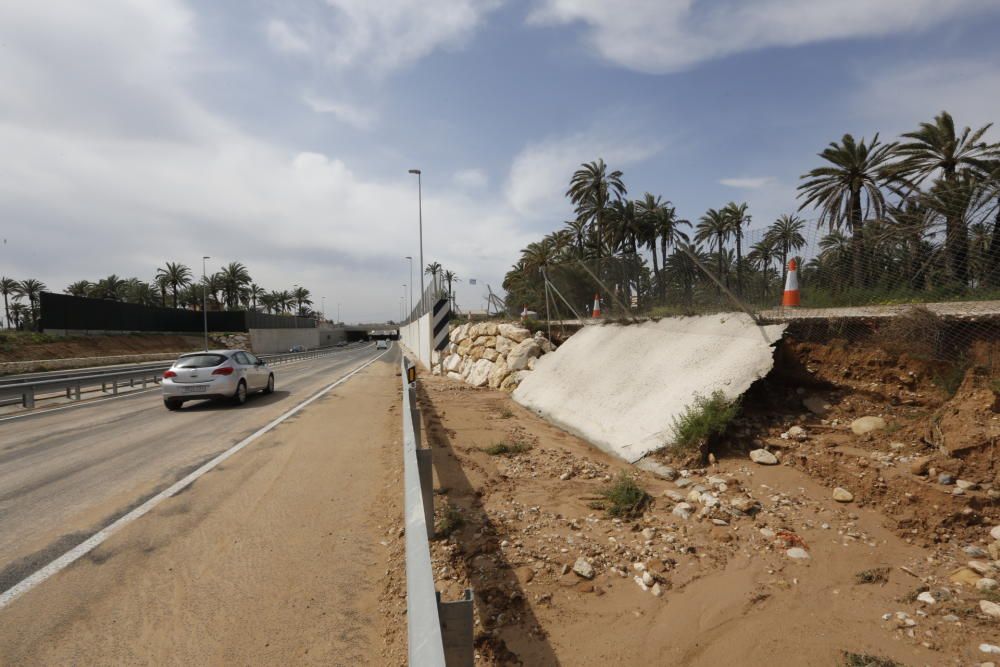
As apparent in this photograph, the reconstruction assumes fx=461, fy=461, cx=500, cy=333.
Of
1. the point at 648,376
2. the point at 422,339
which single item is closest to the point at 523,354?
the point at 648,376

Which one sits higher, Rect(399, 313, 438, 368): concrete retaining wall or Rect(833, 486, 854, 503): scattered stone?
Rect(399, 313, 438, 368): concrete retaining wall

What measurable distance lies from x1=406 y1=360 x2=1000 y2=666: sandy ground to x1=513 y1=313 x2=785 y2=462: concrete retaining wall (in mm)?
1146

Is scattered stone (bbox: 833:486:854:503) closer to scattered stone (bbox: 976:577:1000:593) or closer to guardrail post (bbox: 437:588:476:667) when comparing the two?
scattered stone (bbox: 976:577:1000:593)

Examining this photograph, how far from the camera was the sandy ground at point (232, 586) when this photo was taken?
2.65 m

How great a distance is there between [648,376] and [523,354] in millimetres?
6551

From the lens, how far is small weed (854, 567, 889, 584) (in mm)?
3229

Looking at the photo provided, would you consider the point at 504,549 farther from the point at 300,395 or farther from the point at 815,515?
the point at 300,395

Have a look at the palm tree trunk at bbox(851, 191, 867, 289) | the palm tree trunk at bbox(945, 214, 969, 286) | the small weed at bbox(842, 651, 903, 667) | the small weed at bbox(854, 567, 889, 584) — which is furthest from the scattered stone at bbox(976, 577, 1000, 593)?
the palm tree trunk at bbox(851, 191, 867, 289)

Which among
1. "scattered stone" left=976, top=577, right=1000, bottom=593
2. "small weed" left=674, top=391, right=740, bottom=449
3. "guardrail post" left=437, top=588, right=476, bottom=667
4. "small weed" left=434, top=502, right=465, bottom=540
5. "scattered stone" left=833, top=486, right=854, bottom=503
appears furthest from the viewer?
"small weed" left=674, top=391, right=740, bottom=449

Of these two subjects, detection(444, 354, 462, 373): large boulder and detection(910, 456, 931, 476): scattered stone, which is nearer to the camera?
detection(910, 456, 931, 476): scattered stone

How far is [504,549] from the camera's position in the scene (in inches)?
151

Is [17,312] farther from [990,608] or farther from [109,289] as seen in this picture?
[990,608]

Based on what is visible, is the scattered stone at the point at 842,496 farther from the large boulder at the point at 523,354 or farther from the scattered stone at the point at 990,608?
the large boulder at the point at 523,354

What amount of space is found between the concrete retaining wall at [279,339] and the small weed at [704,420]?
6022 centimetres
